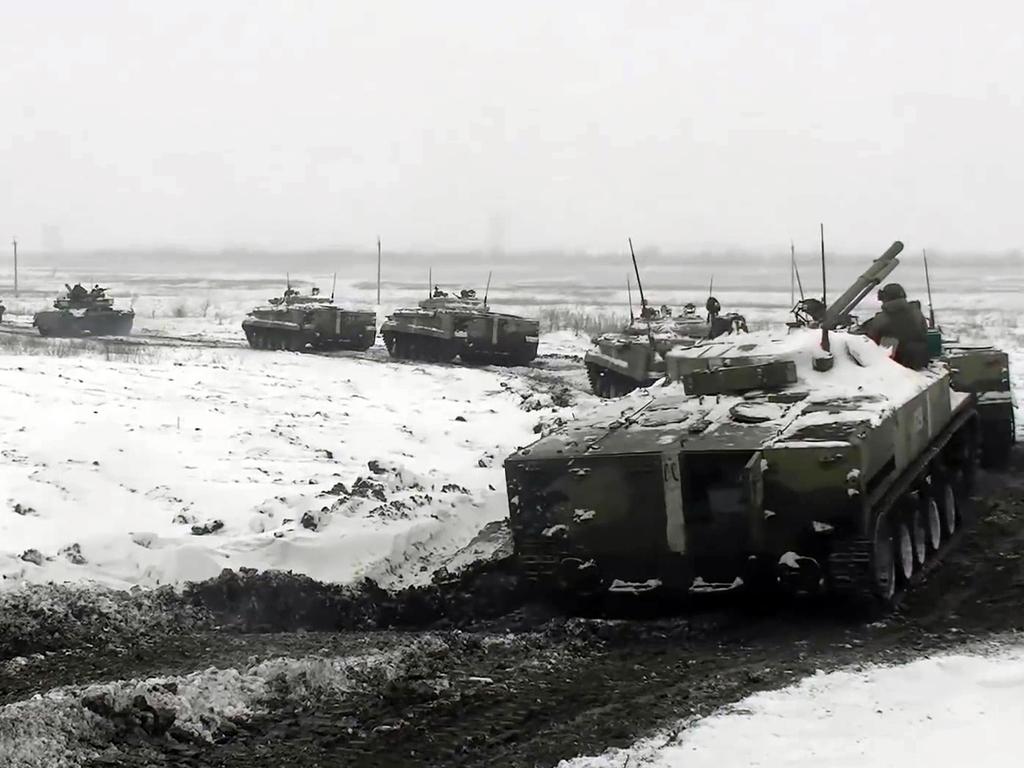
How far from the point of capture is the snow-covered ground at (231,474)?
8195 mm

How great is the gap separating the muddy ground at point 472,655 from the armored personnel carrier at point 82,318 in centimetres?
2523

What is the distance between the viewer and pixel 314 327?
26625 millimetres

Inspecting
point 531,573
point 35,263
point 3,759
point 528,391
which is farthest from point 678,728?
point 35,263

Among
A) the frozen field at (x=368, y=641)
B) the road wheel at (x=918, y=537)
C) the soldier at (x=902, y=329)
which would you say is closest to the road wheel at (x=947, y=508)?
the frozen field at (x=368, y=641)

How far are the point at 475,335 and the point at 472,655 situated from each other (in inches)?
689

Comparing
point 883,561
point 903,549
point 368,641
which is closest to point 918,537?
point 903,549

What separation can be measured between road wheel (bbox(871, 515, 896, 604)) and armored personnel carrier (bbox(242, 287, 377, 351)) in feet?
66.8

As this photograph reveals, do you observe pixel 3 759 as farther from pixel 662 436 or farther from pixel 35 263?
pixel 35 263

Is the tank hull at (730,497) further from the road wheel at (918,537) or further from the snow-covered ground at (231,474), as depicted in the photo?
the snow-covered ground at (231,474)

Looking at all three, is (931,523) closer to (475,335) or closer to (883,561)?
(883,561)

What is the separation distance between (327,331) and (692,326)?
1084 centimetres

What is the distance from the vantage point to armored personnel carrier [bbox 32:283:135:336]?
30922 mm

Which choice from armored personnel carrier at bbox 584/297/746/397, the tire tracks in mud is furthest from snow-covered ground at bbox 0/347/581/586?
armored personnel carrier at bbox 584/297/746/397

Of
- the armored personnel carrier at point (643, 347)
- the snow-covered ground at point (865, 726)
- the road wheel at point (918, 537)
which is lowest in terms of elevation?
the snow-covered ground at point (865, 726)
